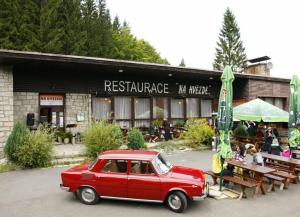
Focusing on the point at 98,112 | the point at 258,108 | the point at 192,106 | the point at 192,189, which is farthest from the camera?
the point at 192,106

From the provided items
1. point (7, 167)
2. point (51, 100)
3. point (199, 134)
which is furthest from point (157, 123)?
point (7, 167)

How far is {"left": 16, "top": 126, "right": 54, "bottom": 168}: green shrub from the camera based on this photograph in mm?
12094

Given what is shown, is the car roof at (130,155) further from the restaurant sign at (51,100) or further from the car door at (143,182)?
the restaurant sign at (51,100)

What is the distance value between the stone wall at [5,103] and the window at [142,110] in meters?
7.55

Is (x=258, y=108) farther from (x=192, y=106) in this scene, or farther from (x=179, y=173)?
(x=179, y=173)

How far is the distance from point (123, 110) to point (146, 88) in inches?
80.6

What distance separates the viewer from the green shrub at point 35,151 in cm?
1209

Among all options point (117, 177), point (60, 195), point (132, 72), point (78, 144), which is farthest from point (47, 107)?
point (117, 177)

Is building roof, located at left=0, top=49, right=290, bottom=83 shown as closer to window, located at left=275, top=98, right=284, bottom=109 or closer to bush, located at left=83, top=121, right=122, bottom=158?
bush, located at left=83, top=121, right=122, bottom=158

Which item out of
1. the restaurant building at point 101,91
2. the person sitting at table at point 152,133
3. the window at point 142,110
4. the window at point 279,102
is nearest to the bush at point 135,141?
the person sitting at table at point 152,133

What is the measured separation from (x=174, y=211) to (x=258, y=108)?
979 centimetres

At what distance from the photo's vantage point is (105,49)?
40.7m

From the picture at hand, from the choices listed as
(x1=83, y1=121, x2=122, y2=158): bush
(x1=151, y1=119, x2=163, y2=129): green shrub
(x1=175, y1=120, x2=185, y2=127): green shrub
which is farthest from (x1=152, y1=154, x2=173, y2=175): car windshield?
(x1=175, y1=120, x2=185, y2=127): green shrub

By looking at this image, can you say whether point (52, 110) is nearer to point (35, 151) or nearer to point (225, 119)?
point (35, 151)
